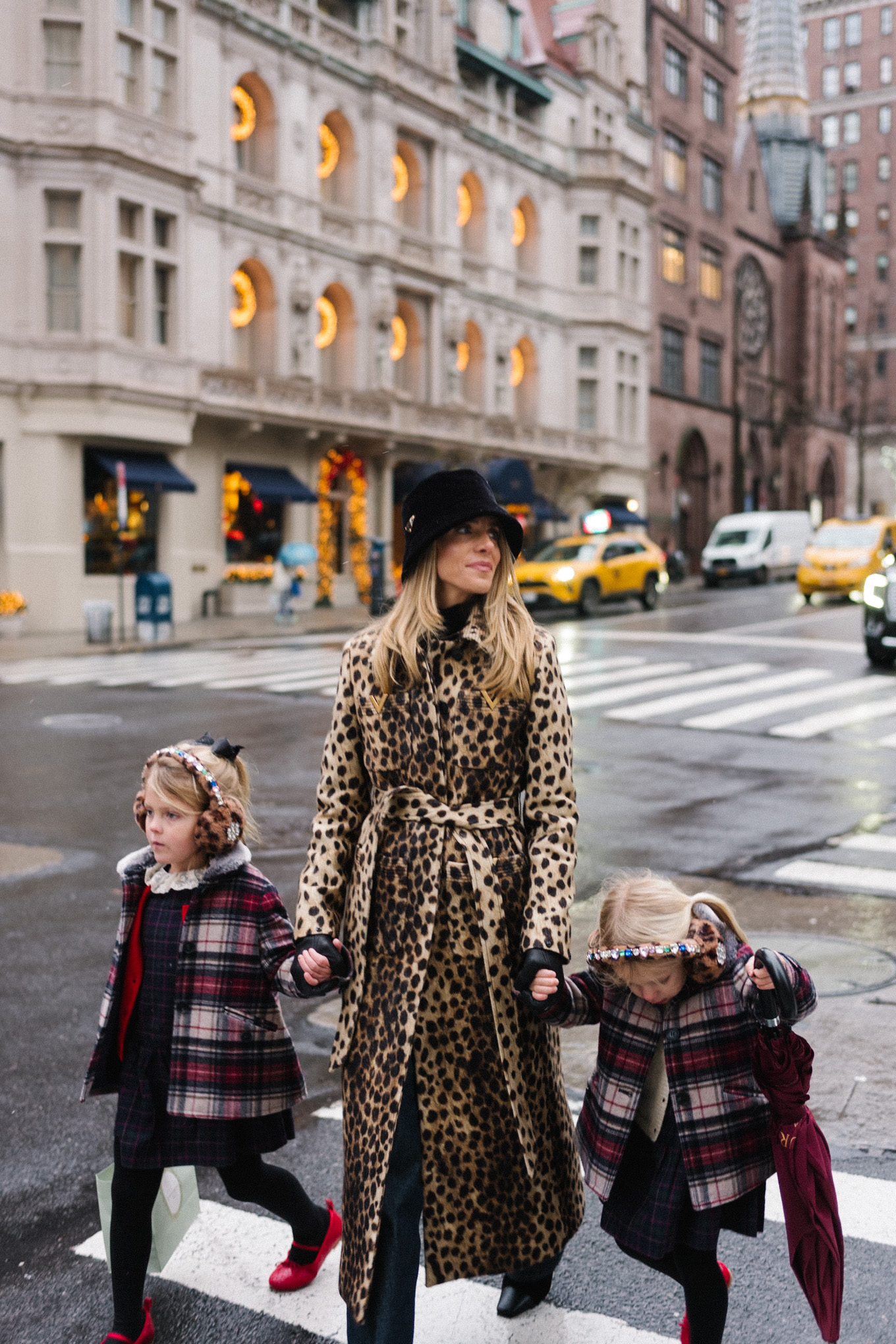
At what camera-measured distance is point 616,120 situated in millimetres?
49906

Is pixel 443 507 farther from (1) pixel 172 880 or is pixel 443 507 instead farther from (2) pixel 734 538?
(2) pixel 734 538

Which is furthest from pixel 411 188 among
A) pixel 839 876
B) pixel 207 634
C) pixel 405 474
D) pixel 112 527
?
pixel 839 876

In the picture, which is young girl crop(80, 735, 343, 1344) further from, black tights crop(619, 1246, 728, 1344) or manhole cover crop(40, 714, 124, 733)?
manhole cover crop(40, 714, 124, 733)

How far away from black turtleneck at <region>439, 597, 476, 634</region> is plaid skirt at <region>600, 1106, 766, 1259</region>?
3.85ft

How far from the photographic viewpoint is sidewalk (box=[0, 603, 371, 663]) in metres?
23.8

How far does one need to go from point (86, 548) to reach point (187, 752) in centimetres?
2748

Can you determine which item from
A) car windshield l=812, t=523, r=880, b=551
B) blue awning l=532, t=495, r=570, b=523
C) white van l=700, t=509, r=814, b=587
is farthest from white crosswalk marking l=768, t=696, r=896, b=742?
white van l=700, t=509, r=814, b=587

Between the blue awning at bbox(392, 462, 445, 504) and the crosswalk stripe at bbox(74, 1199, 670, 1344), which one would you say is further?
the blue awning at bbox(392, 462, 445, 504)

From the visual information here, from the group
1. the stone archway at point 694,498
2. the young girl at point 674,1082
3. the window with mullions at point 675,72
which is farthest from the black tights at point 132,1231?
the window with mullions at point 675,72

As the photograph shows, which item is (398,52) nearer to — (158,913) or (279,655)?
(279,655)

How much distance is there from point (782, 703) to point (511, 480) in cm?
2522

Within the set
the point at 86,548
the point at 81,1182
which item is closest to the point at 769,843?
the point at 81,1182

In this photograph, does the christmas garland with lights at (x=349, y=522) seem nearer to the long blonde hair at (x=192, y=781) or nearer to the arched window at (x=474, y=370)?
the arched window at (x=474, y=370)

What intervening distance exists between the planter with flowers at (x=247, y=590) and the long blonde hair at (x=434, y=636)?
95.8 ft
